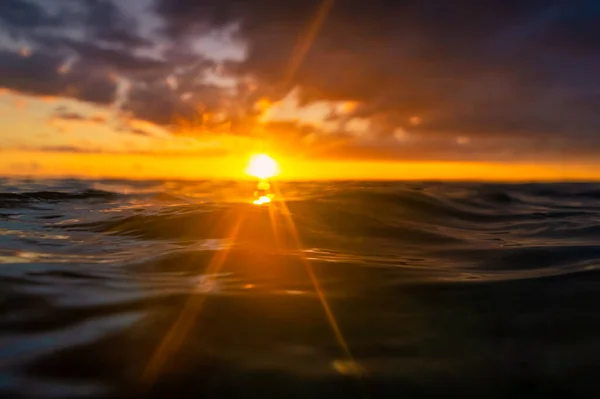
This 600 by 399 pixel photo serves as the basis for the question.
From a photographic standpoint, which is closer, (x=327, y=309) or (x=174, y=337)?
(x=174, y=337)

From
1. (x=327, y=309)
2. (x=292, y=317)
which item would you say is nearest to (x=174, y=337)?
(x=292, y=317)

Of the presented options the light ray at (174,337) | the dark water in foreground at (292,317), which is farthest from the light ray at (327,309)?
the light ray at (174,337)

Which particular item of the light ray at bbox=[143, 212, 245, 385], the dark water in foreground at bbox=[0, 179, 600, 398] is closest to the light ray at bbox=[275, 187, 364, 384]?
the dark water in foreground at bbox=[0, 179, 600, 398]

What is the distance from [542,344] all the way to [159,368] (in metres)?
2.41

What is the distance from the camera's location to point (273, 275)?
4629mm

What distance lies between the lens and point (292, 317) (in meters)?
3.29

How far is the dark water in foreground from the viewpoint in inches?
91.1

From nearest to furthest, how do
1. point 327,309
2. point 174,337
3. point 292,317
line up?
point 174,337, point 292,317, point 327,309

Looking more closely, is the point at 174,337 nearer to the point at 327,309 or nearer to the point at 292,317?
the point at 292,317

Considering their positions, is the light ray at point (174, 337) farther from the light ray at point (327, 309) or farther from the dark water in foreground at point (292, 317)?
the light ray at point (327, 309)

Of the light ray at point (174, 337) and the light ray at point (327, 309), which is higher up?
the light ray at point (174, 337)

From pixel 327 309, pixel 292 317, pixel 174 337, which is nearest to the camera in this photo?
pixel 174 337

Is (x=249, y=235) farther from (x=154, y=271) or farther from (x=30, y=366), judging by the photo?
(x=30, y=366)

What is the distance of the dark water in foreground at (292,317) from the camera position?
7.59 ft
